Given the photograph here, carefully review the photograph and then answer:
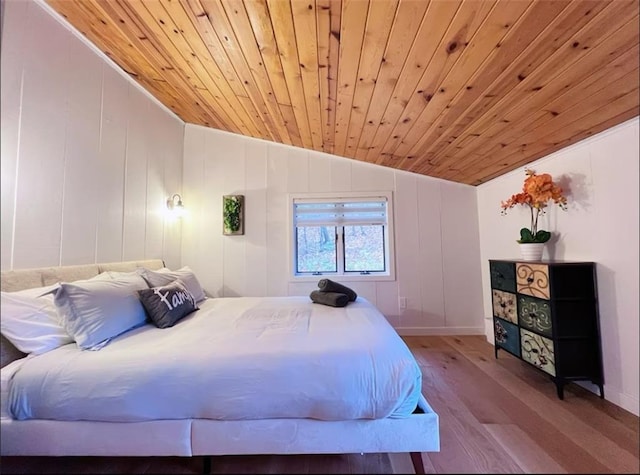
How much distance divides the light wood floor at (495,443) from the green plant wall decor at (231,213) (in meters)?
1.80

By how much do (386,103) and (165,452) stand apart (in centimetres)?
227

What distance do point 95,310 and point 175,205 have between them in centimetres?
93

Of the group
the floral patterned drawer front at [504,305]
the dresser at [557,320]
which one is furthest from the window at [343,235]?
the dresser at [557,320]

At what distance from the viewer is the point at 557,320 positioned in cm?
171

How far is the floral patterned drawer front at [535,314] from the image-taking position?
69.8 inches

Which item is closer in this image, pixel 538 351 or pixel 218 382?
pixel 218 382

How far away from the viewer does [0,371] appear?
2.74ft

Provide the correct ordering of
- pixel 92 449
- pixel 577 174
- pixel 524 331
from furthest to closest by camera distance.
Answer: pixel 524 331
pixel 577 174
pixel 92 449

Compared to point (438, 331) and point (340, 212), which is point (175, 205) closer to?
point (340, 212)

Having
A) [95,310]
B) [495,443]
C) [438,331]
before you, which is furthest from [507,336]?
[95,310]

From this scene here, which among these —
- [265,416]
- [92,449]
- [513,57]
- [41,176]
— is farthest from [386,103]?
[92,449]

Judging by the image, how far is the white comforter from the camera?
1.00m

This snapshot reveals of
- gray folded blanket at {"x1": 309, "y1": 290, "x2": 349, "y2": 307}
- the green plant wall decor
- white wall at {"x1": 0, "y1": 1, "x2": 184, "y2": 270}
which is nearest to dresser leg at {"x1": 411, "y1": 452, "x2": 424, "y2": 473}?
gray folded blanket at {"x1": 309, "y1": 290, "x2": 349, "y2": 307}

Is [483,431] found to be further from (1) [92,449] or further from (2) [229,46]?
(2) [229,46]
